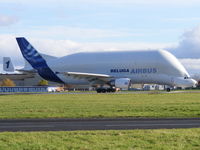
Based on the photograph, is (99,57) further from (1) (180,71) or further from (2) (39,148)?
(2) (39,148)

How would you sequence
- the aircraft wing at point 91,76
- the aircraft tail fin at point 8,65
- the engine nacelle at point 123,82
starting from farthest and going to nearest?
the aircraft tail fin at point 8,65
the aircraft wing at point 91,76
the engine nacelle at point 123,82

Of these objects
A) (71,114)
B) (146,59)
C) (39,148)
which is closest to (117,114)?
(71,114)

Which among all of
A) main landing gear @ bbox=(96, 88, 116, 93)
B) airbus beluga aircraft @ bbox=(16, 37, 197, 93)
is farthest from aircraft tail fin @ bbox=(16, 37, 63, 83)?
main landing gear @ bbox=(96, 88, 116, 93)

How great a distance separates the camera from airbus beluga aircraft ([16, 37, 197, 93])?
6494cm

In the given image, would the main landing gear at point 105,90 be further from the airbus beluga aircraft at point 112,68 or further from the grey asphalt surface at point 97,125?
the grey asphalt surface at point 97,125

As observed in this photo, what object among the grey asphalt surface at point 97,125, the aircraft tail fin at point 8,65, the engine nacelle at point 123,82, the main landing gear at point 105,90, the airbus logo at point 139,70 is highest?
the aircraft tail fin at point 8,65

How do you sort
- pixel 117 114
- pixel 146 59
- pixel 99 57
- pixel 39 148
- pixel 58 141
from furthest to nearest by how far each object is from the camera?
pixel 99 57, pixel 146 59, pixel 117 114, pixel 58 141, pixel 39 148

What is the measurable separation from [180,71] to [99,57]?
11.5 m

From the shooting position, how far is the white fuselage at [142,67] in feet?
213

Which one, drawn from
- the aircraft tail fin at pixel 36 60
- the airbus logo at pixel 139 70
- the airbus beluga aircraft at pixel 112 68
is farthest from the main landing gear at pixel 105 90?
the aircraft tail fin at pixel 36 60

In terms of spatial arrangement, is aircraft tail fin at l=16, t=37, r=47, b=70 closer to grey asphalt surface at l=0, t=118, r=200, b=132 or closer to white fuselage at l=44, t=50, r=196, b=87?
white fuselage at l=44, t=50, r=196, b=87

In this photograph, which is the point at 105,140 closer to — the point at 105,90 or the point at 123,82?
the point at 123,82

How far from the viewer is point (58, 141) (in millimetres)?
13977

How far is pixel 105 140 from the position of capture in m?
14.1
